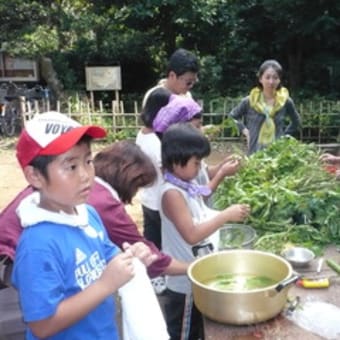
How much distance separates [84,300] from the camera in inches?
56.0

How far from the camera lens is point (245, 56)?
44.7 ft

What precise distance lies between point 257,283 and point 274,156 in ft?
5.73

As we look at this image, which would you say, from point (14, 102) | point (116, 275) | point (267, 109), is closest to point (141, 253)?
point (116, 275)

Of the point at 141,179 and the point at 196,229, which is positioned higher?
the point at 141,179

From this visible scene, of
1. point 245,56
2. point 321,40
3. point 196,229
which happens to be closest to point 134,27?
point 245,56

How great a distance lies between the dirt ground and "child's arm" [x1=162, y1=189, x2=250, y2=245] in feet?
11.3

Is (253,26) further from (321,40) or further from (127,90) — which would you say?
(127,90)

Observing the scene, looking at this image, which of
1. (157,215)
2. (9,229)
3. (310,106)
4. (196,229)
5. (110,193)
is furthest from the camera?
(310,106)

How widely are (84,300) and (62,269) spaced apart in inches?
4.4

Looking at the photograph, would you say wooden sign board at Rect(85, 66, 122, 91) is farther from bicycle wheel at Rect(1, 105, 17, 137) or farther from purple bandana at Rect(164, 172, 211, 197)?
purple bandana at Rect(164, 172, 211, 197)

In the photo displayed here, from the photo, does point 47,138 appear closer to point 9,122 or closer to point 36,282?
point 36,282

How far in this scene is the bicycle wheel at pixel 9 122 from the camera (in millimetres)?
11156

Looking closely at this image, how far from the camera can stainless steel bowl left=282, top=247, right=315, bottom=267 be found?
2.21 metres

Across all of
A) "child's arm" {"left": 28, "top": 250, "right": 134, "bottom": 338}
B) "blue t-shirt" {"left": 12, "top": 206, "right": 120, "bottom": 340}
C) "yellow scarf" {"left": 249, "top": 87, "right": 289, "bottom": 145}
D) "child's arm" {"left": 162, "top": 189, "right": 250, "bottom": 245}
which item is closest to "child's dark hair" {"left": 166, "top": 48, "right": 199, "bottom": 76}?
"yellow scarf" {"left": 249, "top": 87, "right": 289, "bottom": 145}
